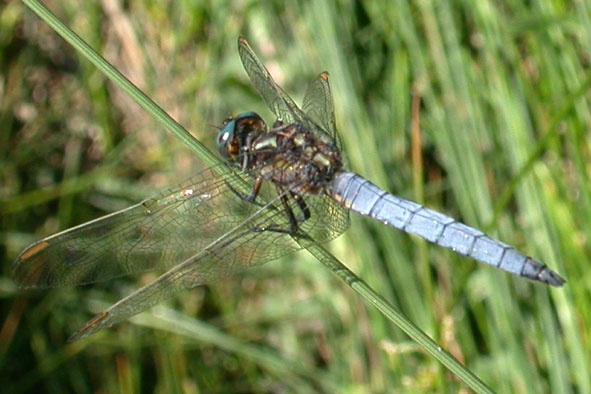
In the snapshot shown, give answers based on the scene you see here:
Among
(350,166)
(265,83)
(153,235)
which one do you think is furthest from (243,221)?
(350,166)

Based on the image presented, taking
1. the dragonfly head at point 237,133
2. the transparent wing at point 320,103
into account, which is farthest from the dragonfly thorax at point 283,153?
the transparent wing at point 320,103

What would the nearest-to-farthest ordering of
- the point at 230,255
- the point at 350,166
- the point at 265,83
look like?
the point at 230,255
the point at 265,83
the point at 350,166

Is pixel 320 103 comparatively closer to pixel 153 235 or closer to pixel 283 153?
pixel 283 153

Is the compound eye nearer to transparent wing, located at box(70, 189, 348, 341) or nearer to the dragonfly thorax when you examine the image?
the dragonfly thorax

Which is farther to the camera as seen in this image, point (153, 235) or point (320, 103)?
point (320, 103)

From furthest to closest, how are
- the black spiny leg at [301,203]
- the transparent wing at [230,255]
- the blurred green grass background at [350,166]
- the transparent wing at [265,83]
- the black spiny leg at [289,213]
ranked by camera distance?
the blurred green grass background at [350,166] → the transparent wing at [265,83] → the black spiny leg at [301,203] → the black spiny leg at [289,213] → the transparent wing at [230,255]

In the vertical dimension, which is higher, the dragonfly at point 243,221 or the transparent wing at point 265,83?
the transparent wing at point 265,83

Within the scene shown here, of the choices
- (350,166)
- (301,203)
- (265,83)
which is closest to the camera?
(301,203)

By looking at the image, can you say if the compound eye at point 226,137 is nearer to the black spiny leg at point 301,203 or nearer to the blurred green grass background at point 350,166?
the black spiny leg at point 301,203
